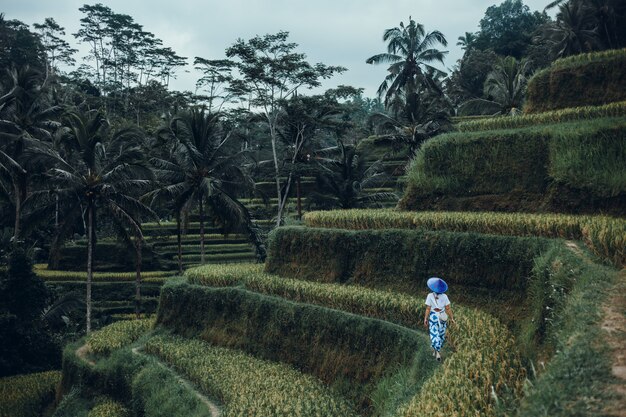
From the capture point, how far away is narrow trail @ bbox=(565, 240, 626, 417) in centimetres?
471

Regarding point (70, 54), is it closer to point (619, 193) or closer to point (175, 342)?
point (175, 342)

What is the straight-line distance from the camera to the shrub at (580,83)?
1745 cm

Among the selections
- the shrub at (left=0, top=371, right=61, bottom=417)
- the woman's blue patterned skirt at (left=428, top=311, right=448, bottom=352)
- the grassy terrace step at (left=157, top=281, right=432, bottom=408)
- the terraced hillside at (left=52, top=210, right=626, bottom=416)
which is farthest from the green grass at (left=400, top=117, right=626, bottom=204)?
the shrub at (left=0, top=371, right=61, bottom=417)

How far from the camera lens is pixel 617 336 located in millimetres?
6047

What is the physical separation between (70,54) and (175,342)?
191 ft

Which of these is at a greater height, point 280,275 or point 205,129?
point 205,129

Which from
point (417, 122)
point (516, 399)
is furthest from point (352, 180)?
point (516, 399)

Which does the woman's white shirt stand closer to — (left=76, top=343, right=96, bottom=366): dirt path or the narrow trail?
the narrow trail

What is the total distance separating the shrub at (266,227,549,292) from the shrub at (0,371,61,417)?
12.3m

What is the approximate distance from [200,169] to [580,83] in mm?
17819

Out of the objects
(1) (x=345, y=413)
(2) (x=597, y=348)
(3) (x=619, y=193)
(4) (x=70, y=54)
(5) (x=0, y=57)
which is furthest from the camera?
(4) (x=70, y=54)

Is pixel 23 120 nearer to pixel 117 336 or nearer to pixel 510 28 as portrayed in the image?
pixel 117 336

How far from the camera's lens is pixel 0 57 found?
4794 centimetres

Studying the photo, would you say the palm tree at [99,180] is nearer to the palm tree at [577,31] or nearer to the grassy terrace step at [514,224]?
the grassy terrace step at [514,224]
